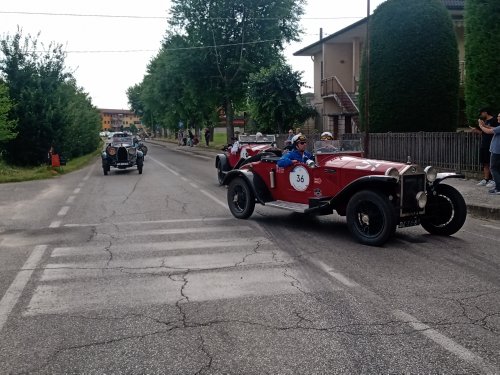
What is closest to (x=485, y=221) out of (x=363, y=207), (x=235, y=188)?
(x=363, y=207)

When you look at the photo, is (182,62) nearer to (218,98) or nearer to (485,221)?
(218,98)

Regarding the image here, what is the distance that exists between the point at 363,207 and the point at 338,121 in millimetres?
29275

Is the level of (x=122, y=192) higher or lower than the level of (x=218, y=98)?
lower

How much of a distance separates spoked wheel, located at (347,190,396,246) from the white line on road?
4.15 meters

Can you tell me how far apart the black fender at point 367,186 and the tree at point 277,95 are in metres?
20.8

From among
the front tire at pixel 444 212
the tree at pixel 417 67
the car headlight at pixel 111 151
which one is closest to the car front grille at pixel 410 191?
the front tire at pixel 444 212

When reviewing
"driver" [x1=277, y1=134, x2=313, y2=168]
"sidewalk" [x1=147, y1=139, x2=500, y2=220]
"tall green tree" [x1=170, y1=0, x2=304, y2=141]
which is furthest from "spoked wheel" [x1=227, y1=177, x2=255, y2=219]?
"tall green tree" [x1=170, y1=0, x2=304, y2=141]

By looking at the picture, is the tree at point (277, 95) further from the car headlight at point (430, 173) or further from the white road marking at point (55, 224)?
the car headlight at point (430, 173)

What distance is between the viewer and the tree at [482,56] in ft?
49.4

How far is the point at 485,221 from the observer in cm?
954

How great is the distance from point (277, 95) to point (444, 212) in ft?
69.7

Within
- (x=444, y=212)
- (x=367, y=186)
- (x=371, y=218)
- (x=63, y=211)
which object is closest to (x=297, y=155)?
(x=367, y=186)

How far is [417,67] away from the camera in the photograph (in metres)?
19.3

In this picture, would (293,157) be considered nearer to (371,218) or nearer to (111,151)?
(371,218)
